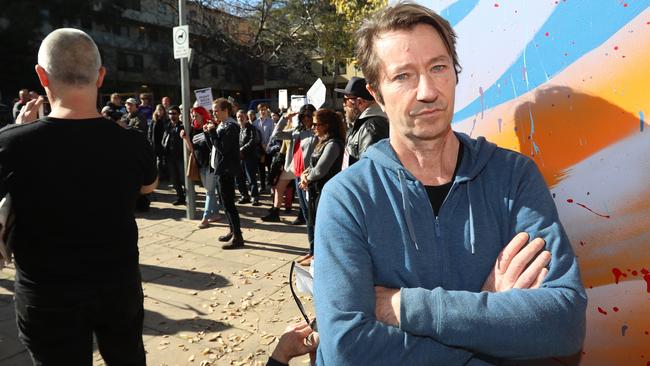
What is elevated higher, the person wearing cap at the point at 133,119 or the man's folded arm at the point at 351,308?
the person wearing cap at the point at 133,119

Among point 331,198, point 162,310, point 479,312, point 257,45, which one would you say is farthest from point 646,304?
point 257,45

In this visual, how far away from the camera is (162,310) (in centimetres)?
434

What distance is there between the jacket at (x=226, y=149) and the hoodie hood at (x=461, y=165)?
196 inches

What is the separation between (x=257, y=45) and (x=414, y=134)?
28.2 meters

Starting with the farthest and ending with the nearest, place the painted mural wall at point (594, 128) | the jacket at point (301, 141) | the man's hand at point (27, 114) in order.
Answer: the jacket at point (301, 141) < the man's hand at point (27, 114) < the painted mural wall at point (594, 128)

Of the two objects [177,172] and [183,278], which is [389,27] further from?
[177,172]

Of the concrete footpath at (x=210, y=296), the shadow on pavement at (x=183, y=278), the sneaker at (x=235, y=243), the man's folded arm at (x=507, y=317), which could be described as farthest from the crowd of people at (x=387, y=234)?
the sneaker at (x=235, y=243)

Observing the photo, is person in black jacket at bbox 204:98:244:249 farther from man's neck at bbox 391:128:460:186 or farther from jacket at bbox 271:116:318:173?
man's neck at bbox 391:128:460:186

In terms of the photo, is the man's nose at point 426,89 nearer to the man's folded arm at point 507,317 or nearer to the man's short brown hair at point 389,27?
the man's short brown hair at point 389,27

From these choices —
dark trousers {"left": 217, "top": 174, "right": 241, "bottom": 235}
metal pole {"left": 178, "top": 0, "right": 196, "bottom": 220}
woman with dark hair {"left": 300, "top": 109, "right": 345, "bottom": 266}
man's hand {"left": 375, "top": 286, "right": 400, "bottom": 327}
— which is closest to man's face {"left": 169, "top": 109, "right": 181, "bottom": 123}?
metal pole {"left": 178, "top": 0, "right": 196, "bottom": 220}

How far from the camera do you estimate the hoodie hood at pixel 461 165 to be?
4.42 feet

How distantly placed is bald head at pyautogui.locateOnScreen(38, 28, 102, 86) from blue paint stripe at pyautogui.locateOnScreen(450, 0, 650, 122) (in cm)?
183

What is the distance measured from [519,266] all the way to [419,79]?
0.62 meters

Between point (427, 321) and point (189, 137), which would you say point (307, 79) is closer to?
point (189, 137)
